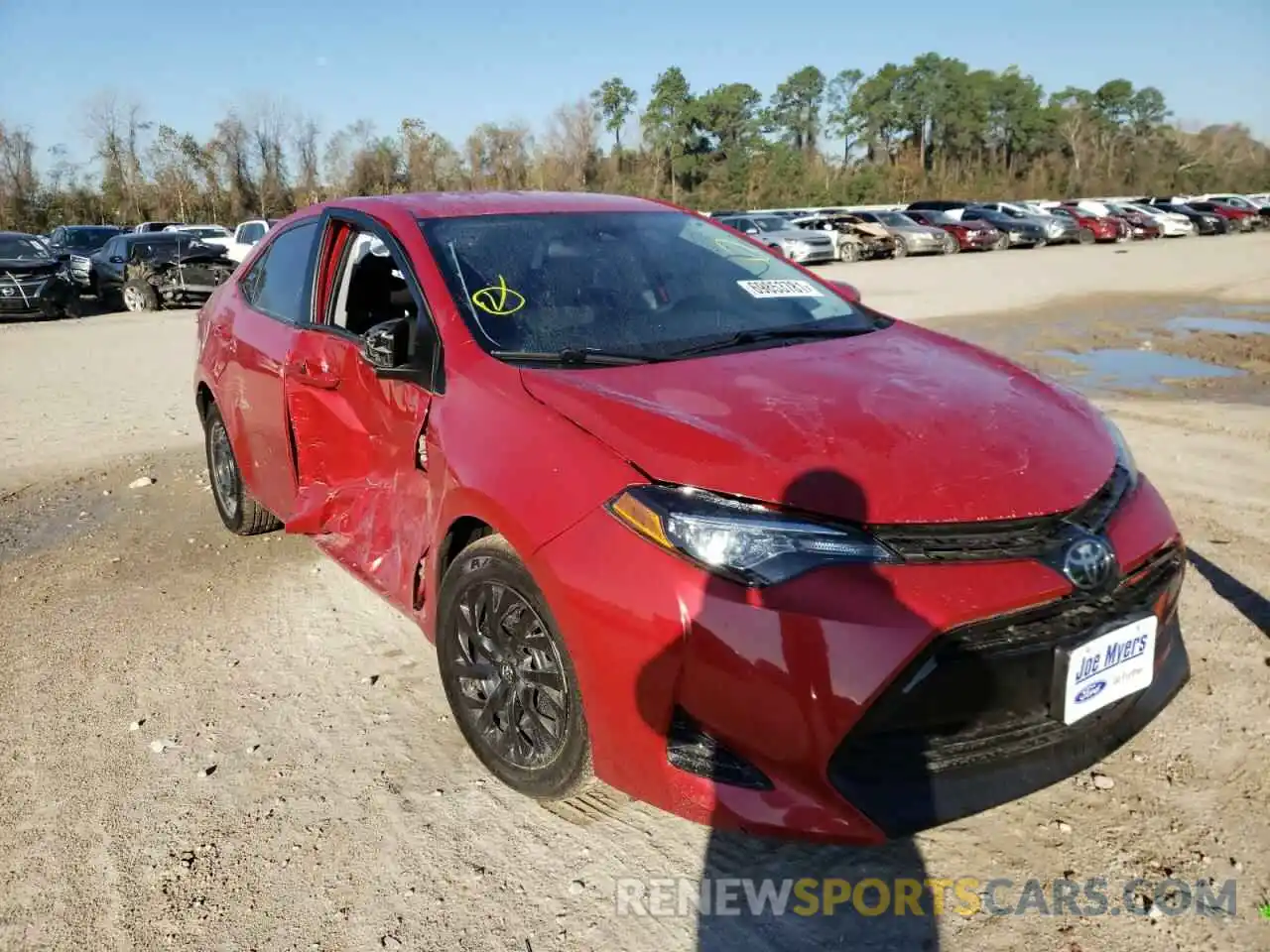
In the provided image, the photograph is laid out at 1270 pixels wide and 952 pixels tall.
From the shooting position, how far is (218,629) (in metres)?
4.06

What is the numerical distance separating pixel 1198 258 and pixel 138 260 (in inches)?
984

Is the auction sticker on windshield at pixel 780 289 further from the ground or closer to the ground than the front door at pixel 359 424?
further from the ground

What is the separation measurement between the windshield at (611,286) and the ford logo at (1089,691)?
147 cm

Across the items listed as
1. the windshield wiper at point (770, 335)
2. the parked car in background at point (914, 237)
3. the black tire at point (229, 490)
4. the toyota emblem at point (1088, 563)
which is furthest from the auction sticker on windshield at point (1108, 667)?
the parked car in background at point (914, 237)

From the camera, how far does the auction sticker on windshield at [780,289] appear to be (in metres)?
3.57

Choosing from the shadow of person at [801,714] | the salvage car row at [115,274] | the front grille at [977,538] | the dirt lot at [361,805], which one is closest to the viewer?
the shadow of person at [801,714]

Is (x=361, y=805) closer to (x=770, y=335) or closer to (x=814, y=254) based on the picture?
(x=770, y=335)

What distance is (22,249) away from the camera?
1767 centimetres

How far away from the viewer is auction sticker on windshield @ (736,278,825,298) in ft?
11.7

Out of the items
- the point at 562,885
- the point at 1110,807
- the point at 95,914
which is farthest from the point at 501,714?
the point at 1110,807

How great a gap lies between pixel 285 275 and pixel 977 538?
3291 millimetres

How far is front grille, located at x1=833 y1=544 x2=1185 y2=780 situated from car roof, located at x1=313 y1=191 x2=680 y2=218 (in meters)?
2.32

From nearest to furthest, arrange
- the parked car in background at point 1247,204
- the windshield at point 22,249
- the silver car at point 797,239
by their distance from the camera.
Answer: the windshield at point 22,249
the silver car at point 797,239
the parked car in background at point 1247,204

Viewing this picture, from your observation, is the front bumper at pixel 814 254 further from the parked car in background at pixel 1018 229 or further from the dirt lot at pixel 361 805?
the dirt lot at pixel 361 805
